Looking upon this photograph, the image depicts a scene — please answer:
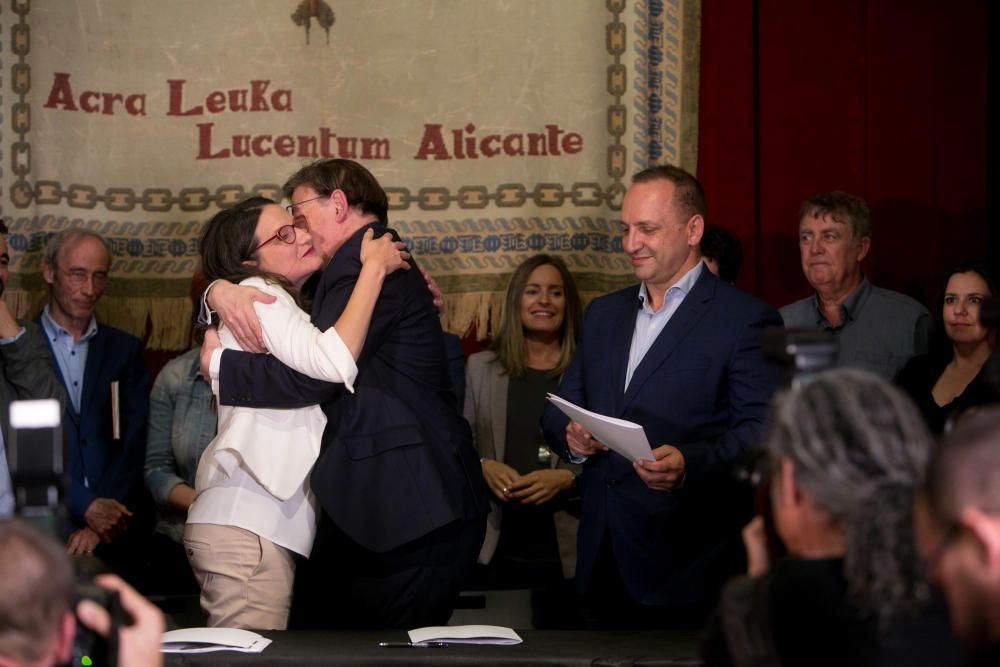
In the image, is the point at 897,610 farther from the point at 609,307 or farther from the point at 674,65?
the point at 674,65

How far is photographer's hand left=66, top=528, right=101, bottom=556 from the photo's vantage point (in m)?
3.94

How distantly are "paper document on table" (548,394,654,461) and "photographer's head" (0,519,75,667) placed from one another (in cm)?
139

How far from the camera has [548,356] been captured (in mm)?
4301

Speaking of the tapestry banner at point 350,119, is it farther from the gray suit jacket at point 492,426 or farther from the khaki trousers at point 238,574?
the khaki trousers at point 238,574

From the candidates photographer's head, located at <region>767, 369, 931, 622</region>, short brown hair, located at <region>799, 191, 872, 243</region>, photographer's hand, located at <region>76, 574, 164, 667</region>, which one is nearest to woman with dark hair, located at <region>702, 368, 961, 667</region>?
photographer's head, located at <region>767, 369, 931, 622</region>

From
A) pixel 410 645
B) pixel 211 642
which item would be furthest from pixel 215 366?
pixel 410 645

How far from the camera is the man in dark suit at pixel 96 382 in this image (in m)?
4.17

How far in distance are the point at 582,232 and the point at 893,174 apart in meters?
1.14

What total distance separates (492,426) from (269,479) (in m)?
1.56

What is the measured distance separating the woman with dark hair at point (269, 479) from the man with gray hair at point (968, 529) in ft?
4.96

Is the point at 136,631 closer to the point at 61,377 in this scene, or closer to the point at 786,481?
the point at 786,481

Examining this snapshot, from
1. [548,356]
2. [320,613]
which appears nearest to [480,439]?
[548,356]

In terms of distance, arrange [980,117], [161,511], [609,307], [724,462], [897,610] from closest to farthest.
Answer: [897,610] → [724,462] → [609,307] → [161,511] → [980,117]

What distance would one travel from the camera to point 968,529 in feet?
4.39
